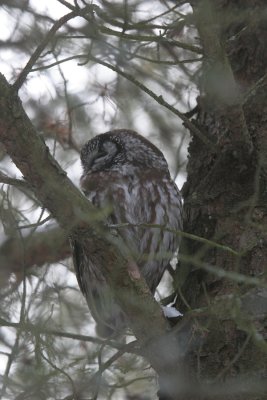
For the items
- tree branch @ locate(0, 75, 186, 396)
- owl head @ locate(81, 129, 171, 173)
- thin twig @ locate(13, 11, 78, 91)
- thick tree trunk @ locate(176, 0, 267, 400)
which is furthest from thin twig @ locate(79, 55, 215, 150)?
owl head @ locate(81, 129, 171, 173)

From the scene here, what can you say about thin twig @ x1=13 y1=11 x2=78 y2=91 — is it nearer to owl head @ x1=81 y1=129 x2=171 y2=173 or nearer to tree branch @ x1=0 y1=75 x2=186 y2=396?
tree branch @ x1=0 y1=75 x2=186 y2=396

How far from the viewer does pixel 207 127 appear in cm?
434

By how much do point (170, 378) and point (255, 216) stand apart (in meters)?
0.93

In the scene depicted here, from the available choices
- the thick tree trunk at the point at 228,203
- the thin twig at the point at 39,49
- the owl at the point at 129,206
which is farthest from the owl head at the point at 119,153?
the thin twig at the point at 39,49

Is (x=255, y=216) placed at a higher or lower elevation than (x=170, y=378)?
higher

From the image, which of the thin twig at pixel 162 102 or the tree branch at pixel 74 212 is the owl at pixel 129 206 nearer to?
the thin twig at pixel 162 102

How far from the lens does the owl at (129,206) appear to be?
4352 mm

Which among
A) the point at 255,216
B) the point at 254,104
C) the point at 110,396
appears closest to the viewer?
the point at 110,396

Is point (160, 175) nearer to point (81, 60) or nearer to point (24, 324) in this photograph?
point (81, 60)

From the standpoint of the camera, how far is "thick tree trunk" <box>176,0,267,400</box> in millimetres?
3205

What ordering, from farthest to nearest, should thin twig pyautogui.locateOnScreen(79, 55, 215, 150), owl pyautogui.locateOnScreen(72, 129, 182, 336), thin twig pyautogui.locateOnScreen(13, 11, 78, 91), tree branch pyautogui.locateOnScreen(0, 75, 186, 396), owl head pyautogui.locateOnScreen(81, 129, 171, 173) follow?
owl head pyautogui.locateOnScreen(81, 129, 171, 173) → owl pyautogui.locateOnScreen(72, 129, 182, 336) → thin twig pyautogui.locateOnScreen(79, 55, 215, 150) → tree branch pyautogui.locateOnScreen(0, 75, 186, 396) → thin twig pyautogui.locateOnScreen(13, 11, 78, 91)

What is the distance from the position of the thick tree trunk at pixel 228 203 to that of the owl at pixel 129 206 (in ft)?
0.46

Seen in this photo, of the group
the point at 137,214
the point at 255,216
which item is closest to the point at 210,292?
the point at 255,216

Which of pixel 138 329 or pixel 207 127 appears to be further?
pixel 207 127
